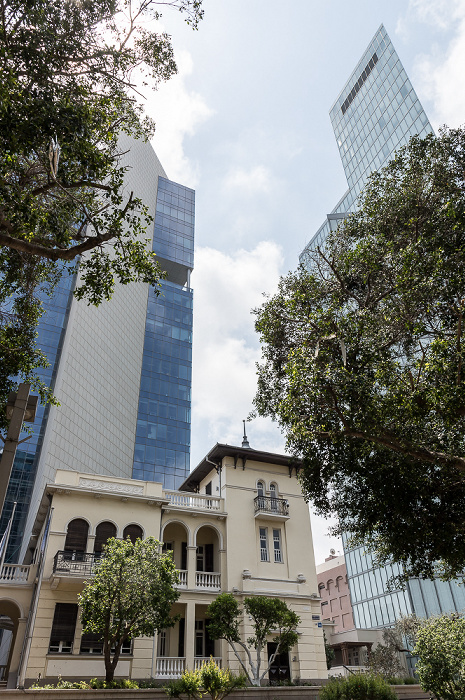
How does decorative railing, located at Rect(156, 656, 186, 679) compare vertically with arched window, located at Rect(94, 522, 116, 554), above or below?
below

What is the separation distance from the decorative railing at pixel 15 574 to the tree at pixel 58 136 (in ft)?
50.2

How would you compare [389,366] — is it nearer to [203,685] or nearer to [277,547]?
[203,685]

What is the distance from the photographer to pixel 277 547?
28234 mm

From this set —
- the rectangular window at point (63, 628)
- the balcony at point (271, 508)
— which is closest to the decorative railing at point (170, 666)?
the rectangular window at point (63, 628)

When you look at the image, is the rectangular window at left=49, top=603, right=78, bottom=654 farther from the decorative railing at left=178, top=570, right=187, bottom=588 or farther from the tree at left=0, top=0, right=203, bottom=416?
the tree at left=0, top=0, right=203, bottom=416

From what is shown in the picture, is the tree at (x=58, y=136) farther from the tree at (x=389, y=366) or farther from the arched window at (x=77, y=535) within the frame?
the arched window at (x=77, y=535)

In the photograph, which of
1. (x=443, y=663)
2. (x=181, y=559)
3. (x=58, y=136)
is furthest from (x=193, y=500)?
(x=58, y=136)

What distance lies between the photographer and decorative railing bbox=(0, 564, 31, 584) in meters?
23.7

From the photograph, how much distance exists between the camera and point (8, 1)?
32.0ft

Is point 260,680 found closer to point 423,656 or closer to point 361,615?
point 423,656

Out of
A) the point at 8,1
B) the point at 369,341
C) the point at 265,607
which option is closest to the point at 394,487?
the point at 369,341

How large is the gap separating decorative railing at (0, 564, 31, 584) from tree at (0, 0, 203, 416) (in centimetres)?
1529

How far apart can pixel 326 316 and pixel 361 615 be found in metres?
57.7

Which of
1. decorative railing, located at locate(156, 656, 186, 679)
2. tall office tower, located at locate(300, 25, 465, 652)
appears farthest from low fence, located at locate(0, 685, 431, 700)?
tall office tower, located at locate(300, 25, 465, 652)
